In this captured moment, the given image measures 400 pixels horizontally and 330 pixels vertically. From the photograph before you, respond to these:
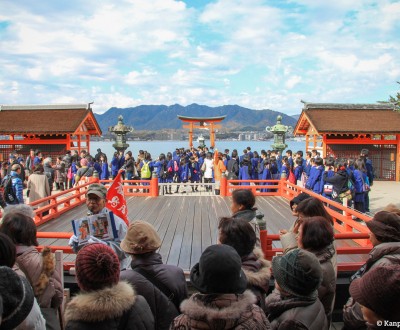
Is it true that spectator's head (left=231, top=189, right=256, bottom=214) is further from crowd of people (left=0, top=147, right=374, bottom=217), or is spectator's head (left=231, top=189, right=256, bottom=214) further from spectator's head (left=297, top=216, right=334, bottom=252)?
crowd of people (left=0, top=147, right=374, bottom=217)

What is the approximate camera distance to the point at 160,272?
2676 mm

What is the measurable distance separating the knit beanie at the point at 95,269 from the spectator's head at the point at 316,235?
1674mm

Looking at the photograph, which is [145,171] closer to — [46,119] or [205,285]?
[205,285]

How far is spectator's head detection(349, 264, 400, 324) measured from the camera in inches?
63.7

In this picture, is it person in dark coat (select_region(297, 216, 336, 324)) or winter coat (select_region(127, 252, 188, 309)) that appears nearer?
winter coat (select_region(127, 252, 188, 309))

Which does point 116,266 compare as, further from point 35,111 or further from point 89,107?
point 35,111

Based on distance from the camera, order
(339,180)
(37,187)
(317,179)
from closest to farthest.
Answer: (339,180), (37,187), (317,179)

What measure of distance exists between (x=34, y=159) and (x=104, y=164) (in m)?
3.19

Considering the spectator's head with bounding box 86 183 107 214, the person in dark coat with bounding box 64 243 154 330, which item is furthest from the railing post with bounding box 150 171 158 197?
the person in dark coat with bounding box 64 243 154 330

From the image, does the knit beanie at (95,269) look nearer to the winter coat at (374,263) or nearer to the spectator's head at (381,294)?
the spectator's head at (381,294)

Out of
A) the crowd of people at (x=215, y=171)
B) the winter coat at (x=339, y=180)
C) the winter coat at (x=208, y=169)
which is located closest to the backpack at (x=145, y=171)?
the crowd of people at (x=215, y=171)

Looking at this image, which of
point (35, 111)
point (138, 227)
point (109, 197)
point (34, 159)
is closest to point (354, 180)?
point (109, 197)

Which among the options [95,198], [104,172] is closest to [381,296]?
[95,198]

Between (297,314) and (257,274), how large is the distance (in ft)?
2.08
